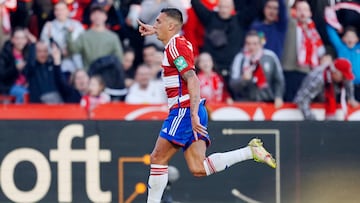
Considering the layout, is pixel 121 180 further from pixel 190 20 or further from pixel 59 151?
pixel 190 20

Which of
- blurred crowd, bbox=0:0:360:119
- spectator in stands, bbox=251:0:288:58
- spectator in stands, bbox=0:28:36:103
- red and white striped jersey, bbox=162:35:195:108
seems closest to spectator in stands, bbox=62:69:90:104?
blurred crowd, bbox=0:0:360:119

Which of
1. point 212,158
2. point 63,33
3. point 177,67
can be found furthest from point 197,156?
point 63,33

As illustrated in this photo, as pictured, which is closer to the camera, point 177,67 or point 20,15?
point 177,67

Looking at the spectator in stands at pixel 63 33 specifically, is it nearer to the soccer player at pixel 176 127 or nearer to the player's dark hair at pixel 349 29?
the player's dark hair at pixel 349 29

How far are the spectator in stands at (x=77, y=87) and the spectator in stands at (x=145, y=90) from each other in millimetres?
603

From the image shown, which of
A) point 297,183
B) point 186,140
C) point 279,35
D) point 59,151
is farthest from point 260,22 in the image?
point 186,140

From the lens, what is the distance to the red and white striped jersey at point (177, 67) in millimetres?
10492

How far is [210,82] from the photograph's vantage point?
579 inches

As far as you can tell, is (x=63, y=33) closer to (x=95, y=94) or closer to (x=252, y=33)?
(x=95, y=94)

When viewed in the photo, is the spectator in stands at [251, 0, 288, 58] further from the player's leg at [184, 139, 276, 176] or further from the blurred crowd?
the player's leg at [184, 139, 276, 176]

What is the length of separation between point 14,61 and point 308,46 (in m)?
4.06

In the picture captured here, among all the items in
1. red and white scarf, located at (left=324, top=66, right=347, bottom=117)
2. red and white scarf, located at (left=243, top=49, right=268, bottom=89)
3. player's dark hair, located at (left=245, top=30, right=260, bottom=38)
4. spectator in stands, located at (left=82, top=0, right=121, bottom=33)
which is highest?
spectator in stands, located at (left=82, top=0, right=121, bottom=33)

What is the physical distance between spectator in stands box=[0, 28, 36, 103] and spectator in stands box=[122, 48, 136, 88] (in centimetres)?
130

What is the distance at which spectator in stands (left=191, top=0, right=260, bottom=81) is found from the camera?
49.6 ft
